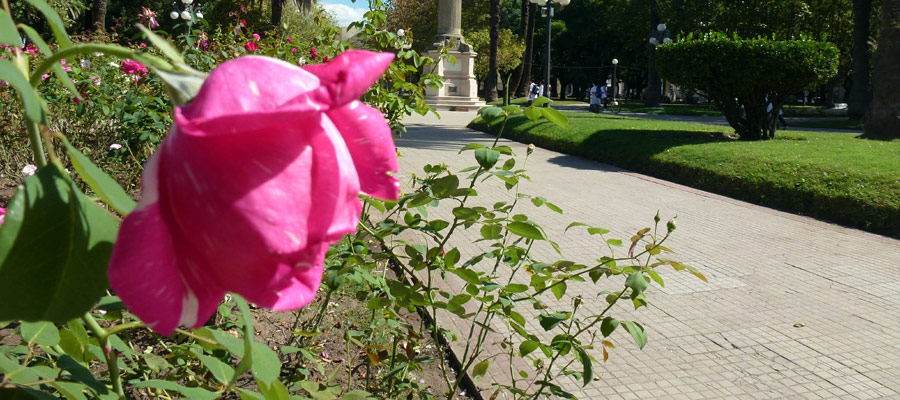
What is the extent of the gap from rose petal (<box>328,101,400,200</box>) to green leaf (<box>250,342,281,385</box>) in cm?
35

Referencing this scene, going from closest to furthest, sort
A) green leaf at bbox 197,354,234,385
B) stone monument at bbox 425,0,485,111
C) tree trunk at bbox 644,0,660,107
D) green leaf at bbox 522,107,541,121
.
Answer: green leaf at bbox 197,354,234,385, green leaf at bbox 522,107,541,121, stone monument at bbox 425,0,485,111, tree trunk at bbox 644,0,660,107

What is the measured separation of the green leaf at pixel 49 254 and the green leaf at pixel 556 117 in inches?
44.5

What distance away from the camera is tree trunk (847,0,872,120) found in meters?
23.1

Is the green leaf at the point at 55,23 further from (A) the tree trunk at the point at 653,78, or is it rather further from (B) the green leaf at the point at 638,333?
(A) the tree trunk at the point at 653,78

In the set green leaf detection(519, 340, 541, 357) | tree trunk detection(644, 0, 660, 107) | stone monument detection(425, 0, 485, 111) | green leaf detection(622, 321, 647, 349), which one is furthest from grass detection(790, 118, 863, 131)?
green leaf detection(519, 340, 541, 357)

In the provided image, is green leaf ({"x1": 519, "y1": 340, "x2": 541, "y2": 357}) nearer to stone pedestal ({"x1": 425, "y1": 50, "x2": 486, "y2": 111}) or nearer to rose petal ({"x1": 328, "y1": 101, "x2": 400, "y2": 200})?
rose petal ({"x1": 328, "y1": 101, "x2": 400, "y2": 200})

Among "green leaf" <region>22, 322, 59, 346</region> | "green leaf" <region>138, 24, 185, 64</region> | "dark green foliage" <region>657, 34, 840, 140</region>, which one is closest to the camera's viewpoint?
"green leaf" <region>138, 24, 185, 64</region>

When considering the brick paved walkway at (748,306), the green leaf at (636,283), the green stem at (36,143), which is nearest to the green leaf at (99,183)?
the green stem at (36,143)

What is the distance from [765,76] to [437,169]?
1259 cm

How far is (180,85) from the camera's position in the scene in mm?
415

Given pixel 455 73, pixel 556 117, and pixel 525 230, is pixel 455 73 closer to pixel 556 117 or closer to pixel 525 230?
pixel 525 230

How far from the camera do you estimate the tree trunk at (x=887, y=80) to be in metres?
15.1

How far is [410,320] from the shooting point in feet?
14.6

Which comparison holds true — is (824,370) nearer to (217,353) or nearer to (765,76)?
(217,353)
